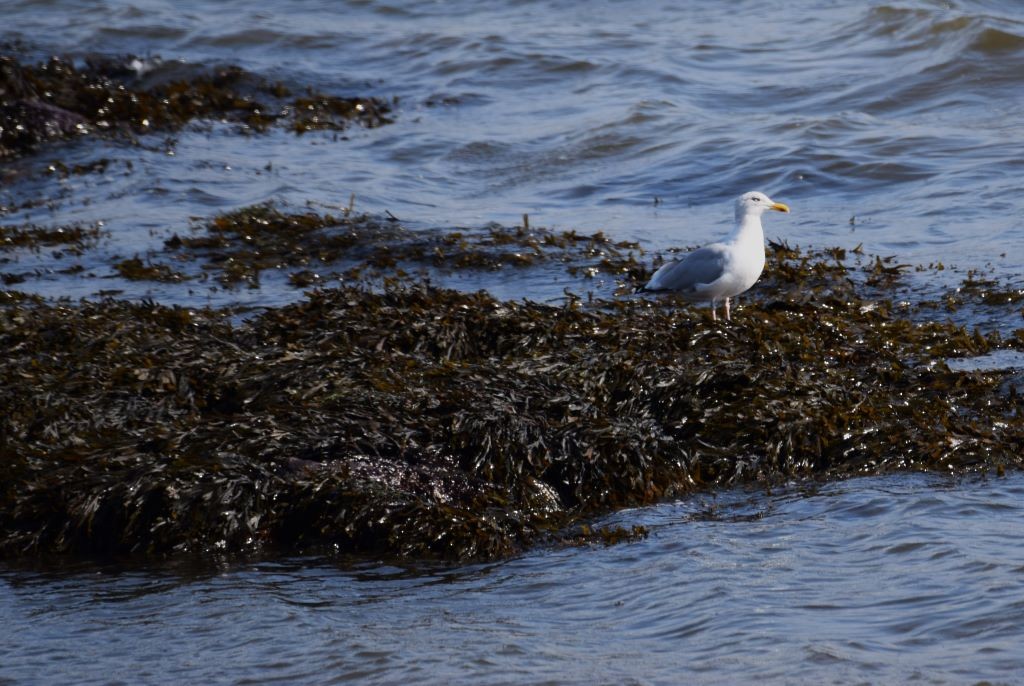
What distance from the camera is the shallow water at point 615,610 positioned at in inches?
142

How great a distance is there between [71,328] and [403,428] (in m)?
2.08

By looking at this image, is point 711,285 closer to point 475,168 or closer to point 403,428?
point 403,428

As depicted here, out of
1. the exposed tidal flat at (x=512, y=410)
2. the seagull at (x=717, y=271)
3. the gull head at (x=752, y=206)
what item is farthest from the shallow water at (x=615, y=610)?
the gull head at (x=752, y=206)

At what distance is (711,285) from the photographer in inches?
266

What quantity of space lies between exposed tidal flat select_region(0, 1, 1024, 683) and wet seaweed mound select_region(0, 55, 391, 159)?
148 millimetres

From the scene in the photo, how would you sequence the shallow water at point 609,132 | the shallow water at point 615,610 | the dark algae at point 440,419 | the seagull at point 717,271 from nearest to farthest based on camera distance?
the shallow water at point 615,610 → the dark algae at point 440,419 → the seagull at point 717,271 → the shallow water at point 609,132

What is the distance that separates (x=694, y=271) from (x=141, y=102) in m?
7.88

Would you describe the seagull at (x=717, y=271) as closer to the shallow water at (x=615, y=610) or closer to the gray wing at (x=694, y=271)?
the gray wing at (x=694, y=271)

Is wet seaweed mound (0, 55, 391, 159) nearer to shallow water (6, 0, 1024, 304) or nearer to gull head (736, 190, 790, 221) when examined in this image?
shallow water (6, 0, 1024, 304)

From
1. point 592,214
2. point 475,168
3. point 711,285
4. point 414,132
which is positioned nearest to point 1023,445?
point 711,285

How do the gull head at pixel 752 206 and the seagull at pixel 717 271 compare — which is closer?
the seagull at pixel 717 271

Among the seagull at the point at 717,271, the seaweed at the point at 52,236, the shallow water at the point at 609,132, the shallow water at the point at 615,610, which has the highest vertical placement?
the shallow water at the point at 609,132

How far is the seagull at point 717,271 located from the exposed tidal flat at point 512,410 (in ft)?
0.66

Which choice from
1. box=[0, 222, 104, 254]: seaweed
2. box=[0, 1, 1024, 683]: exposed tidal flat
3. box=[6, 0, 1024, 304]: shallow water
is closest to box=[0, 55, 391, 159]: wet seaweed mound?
box=[0, 1, 1024, 683]: exposed tidal flat
